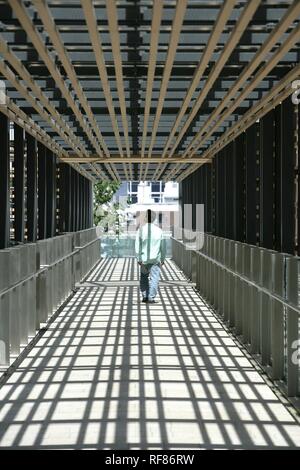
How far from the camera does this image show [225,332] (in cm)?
995

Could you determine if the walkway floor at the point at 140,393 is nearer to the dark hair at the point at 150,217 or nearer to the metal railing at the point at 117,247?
the dark hair at the point at 150,217

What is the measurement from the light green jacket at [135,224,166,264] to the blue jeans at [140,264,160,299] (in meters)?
0.11

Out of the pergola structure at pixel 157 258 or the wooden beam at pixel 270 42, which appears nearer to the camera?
the wooden beam at pixel 270 42

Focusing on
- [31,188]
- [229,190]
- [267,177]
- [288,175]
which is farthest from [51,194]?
[288,175]

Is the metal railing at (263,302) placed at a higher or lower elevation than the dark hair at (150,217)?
lower

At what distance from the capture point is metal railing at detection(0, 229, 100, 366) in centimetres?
712

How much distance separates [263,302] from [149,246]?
17.9 ft

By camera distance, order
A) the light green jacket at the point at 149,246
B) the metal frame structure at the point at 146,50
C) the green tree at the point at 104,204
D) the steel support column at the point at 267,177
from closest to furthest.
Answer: the metal frame structure at the point at 146,50, the steel support column at the point at 267,177, the light green jacket at the point at 149,246, the green tree at the point at 104,204

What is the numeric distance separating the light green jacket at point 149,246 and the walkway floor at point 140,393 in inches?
70.0

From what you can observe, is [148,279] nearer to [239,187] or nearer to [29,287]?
[239,187]

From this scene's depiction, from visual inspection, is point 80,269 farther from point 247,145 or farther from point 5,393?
point 5,393

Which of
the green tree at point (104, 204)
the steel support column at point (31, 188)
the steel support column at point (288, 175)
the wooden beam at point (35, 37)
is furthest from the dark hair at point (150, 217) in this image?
the green tree at point (104, 204)

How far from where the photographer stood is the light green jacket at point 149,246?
41.6 ft

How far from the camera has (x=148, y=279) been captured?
13180mm
